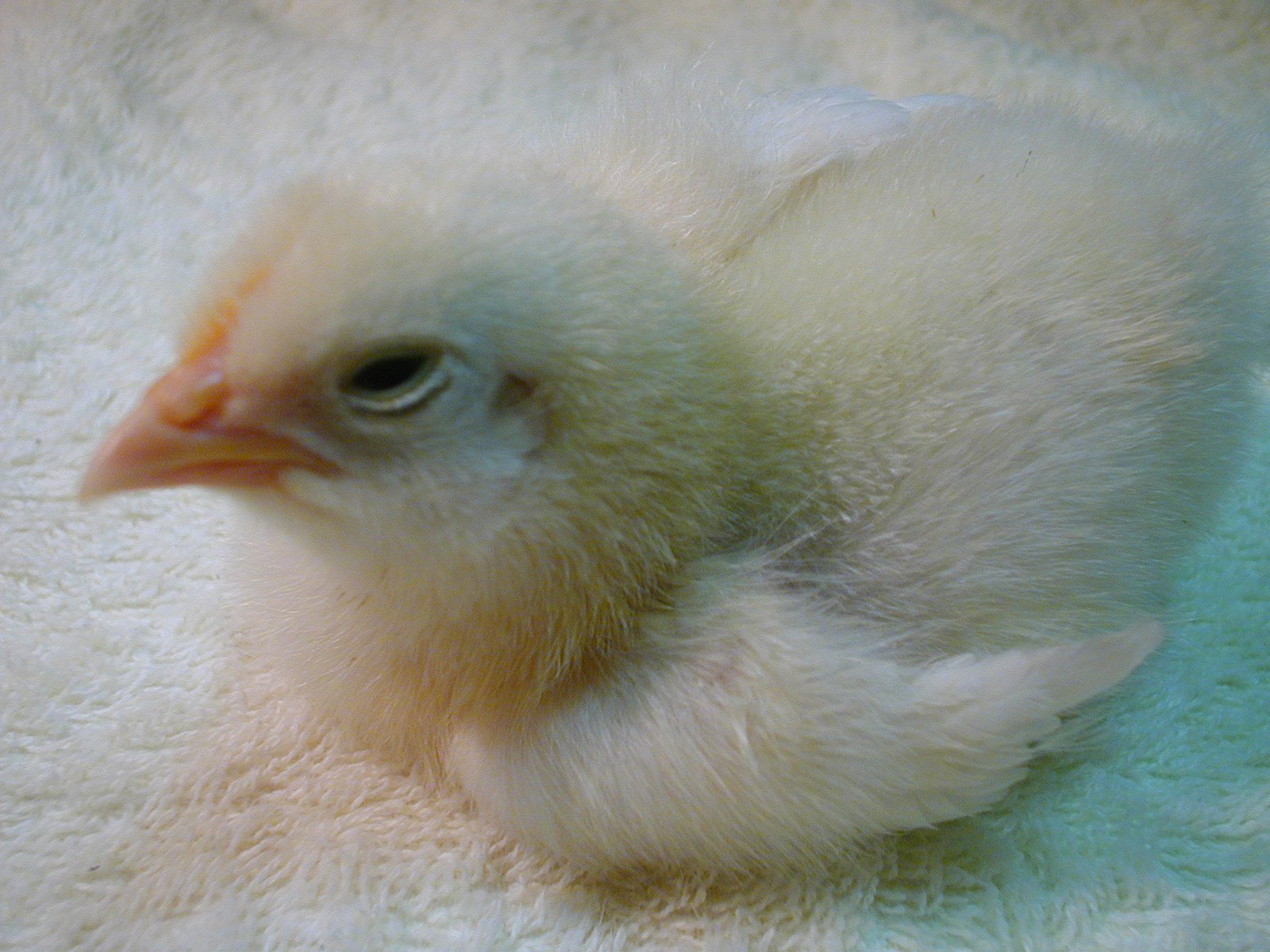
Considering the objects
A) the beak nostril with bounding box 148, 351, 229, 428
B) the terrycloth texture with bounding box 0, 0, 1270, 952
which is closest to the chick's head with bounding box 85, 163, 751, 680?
the beak nostril with bounding box 148, 351, 229, 428

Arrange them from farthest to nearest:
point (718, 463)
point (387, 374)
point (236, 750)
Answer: point (236, 750) < point (718, 463) < point (387, 374)

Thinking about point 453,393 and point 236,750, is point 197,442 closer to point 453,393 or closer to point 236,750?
point 453,393

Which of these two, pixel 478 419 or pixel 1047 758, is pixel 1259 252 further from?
pixel 478 419

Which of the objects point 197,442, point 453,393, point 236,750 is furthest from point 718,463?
point 236,750

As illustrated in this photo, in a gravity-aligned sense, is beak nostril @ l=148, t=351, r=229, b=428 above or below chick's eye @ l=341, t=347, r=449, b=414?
above

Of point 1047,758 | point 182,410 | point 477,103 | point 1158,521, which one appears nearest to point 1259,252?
point 1158,521

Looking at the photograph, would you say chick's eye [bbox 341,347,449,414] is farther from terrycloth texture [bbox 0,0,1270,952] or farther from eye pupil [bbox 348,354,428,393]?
terrycloth texture [bbox 0,0,1270,952]
